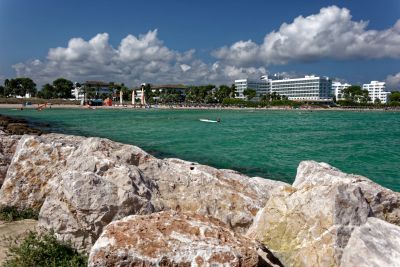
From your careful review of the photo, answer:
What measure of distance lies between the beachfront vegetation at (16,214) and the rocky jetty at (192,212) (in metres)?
0.12

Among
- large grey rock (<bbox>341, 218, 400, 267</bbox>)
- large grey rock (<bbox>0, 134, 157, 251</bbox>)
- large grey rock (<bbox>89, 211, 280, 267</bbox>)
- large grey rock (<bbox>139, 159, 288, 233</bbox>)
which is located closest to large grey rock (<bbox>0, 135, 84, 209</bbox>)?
large grey rock (<bbox>0, 134, 157, 251</bbox>)

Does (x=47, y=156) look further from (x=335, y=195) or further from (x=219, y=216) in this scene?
(x=335, y=195)

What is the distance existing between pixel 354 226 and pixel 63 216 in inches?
185

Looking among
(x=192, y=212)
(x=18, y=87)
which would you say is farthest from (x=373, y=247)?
(x=18, y=87)

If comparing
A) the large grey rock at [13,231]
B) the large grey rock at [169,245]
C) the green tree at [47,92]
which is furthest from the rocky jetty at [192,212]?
the green tree at [47,92]

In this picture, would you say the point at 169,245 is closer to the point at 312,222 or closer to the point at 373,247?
the point at 312,222

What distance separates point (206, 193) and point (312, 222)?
303 cm

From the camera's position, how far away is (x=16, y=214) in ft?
28.9

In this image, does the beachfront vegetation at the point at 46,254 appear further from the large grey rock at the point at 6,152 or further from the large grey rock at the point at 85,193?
the large grey rock at the point at 6,152

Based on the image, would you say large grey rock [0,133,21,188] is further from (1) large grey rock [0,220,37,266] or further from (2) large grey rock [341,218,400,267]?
(2) large grey rock [341,218,400,267]

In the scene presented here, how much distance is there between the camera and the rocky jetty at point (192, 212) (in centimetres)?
443

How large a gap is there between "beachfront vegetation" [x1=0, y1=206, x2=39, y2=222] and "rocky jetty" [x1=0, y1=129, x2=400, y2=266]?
125 millimetres

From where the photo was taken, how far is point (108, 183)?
6.70m

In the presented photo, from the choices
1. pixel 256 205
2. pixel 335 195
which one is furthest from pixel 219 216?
pixel 335 195
